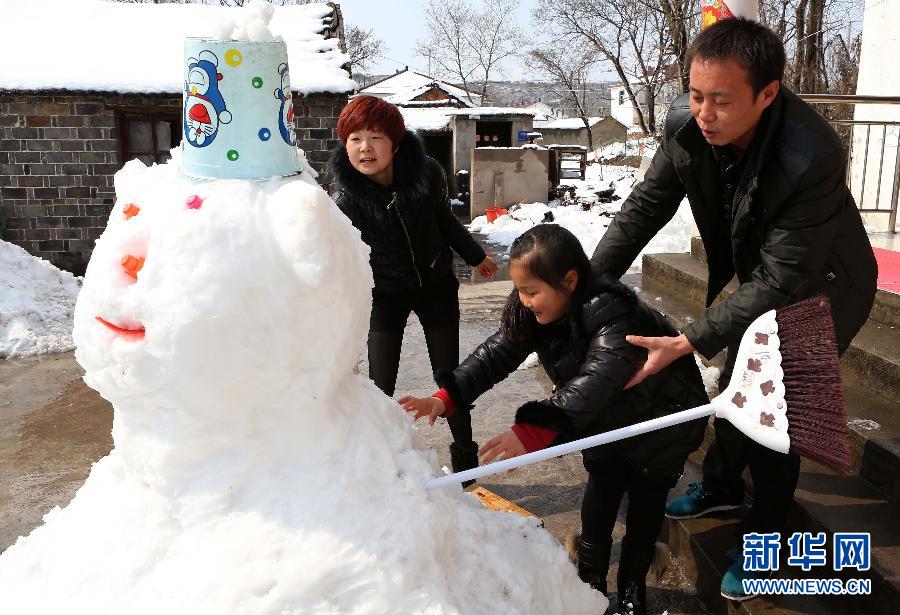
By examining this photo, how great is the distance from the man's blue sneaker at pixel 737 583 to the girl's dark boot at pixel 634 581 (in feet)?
0.86

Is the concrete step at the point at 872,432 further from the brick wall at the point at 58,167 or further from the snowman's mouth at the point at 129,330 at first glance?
the brick wall at the point at 58,167

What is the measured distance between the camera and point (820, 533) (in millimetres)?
2686

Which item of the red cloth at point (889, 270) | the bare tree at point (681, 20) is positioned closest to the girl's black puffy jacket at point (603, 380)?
the red cloth at point (889, 270)

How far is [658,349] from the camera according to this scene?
2270 millimetres

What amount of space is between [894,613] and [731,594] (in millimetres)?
477

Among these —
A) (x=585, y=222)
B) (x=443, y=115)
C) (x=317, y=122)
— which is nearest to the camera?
(x=317, y=122)

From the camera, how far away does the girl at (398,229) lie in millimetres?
3137

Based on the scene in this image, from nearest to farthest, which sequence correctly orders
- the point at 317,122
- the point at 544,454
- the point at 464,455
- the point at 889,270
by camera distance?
the point at 544,454, the point at 464,455, the point at 889,270, the point at 317,122

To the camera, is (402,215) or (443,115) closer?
(402,215)

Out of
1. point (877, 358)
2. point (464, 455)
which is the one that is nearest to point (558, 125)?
point (877, 358)

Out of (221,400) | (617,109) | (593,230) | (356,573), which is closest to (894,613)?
(356,573)

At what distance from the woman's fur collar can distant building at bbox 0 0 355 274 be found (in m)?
7.30

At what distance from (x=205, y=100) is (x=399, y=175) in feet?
5.47

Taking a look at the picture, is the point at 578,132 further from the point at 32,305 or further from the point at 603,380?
the point at 603,380
